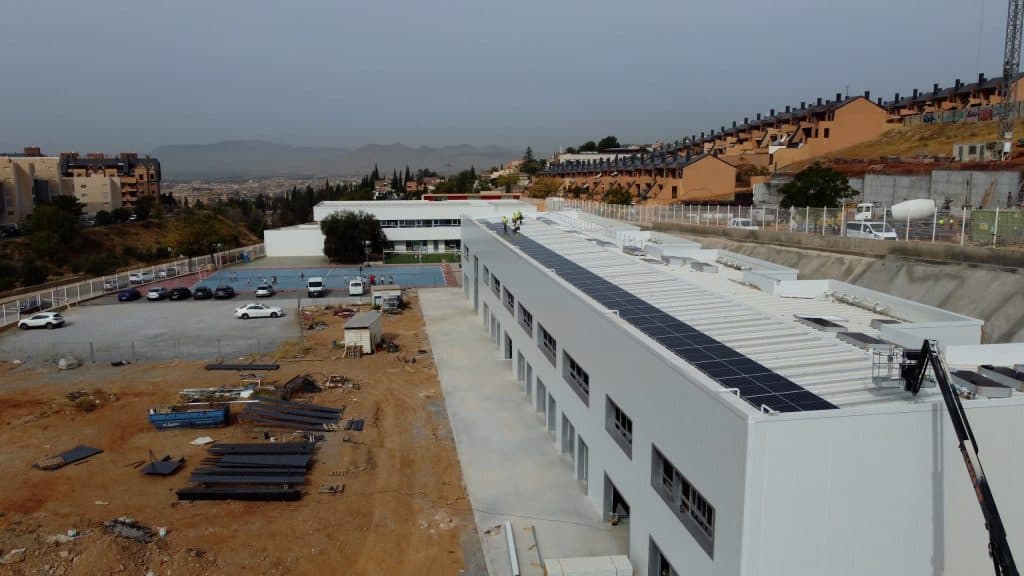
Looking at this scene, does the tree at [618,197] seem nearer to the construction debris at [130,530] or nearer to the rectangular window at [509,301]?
the rectangular window at [509,301]

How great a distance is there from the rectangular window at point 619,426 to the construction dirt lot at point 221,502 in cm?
373

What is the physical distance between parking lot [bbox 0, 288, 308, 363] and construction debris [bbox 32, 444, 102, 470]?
1006cm

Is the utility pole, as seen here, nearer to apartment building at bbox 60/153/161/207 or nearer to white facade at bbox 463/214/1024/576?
white facade at bbox 463/214/1024/576

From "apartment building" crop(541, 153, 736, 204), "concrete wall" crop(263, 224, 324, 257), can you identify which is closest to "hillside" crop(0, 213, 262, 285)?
"concrete wall" crop(263, 224, 324, 257)

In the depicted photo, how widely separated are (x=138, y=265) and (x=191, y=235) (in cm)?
1202

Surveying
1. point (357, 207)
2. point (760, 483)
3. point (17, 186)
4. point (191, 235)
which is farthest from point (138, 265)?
point (760, 483)

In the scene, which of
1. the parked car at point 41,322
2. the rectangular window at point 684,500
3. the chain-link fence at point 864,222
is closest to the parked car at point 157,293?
the parked car at point 41,322

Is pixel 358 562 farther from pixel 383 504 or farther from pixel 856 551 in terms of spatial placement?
pixel 856 551

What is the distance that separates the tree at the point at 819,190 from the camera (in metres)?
40.1

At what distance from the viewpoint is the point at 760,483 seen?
29.0 ft

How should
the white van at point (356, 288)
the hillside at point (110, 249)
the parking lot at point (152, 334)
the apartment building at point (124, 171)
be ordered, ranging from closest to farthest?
the parking lot at point (152, 334) < the white van at point (356, 288) < the hillside at point (110, 249) < the apartment building at point (124, 171)

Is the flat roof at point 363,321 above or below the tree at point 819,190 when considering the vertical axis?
below

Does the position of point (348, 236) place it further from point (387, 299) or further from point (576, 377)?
point (576, 377)

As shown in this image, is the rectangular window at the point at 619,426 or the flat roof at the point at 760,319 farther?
the rectangular window at the point at 619,426
